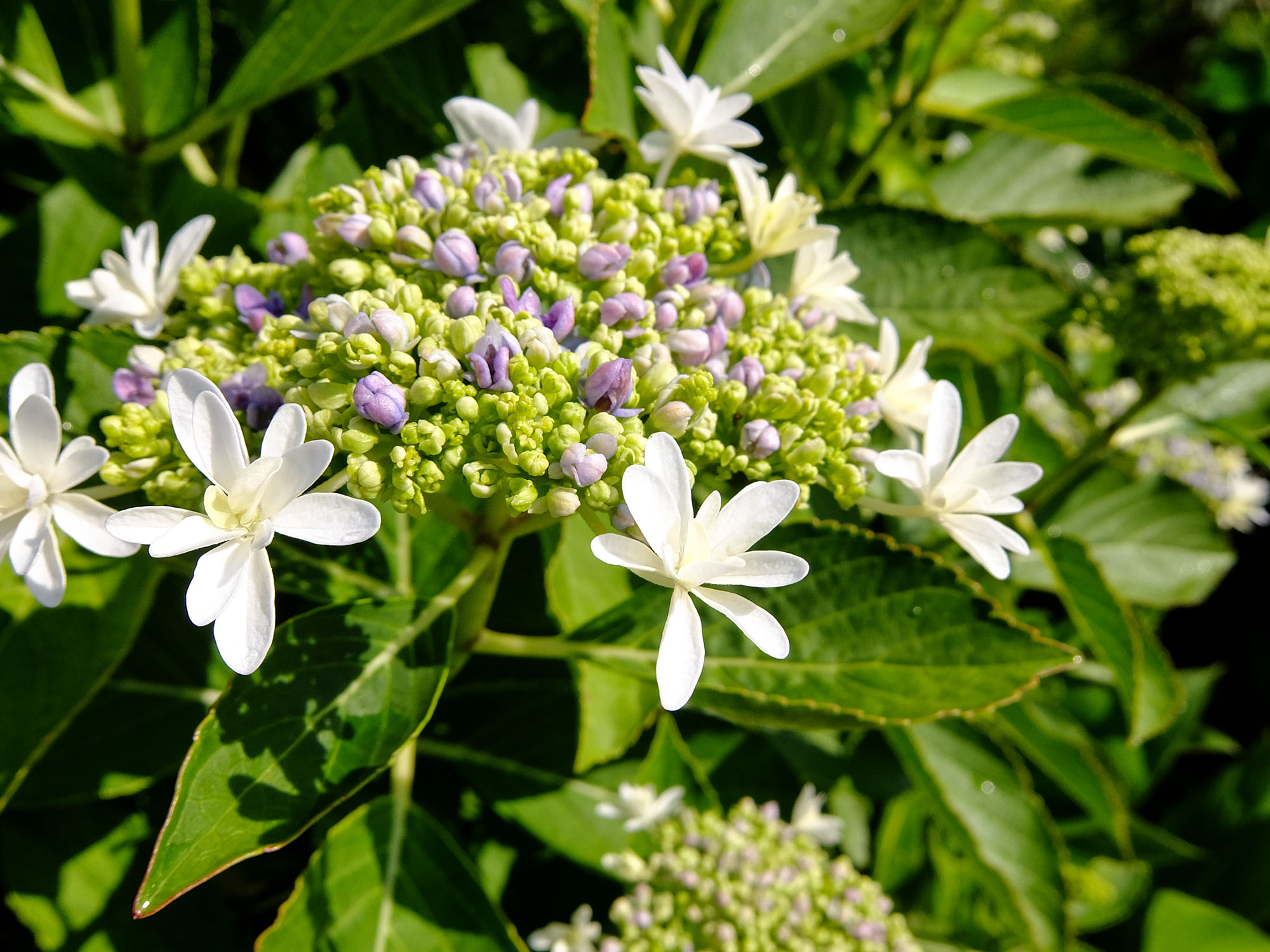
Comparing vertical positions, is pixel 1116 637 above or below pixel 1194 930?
above

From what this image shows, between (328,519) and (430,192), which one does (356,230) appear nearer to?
(430,192)

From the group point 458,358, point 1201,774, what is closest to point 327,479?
point 458,358

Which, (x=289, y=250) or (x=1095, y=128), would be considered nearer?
(x=289, y=250)

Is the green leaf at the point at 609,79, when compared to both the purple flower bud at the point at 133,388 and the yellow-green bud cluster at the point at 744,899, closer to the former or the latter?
the purple flower bud at the point at 133,388

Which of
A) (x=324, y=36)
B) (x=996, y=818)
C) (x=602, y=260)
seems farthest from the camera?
(x=996, y=818)

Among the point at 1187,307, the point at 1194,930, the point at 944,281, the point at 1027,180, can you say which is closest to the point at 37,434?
the point at 944,281

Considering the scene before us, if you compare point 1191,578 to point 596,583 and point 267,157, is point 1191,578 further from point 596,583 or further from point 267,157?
point 267,157
